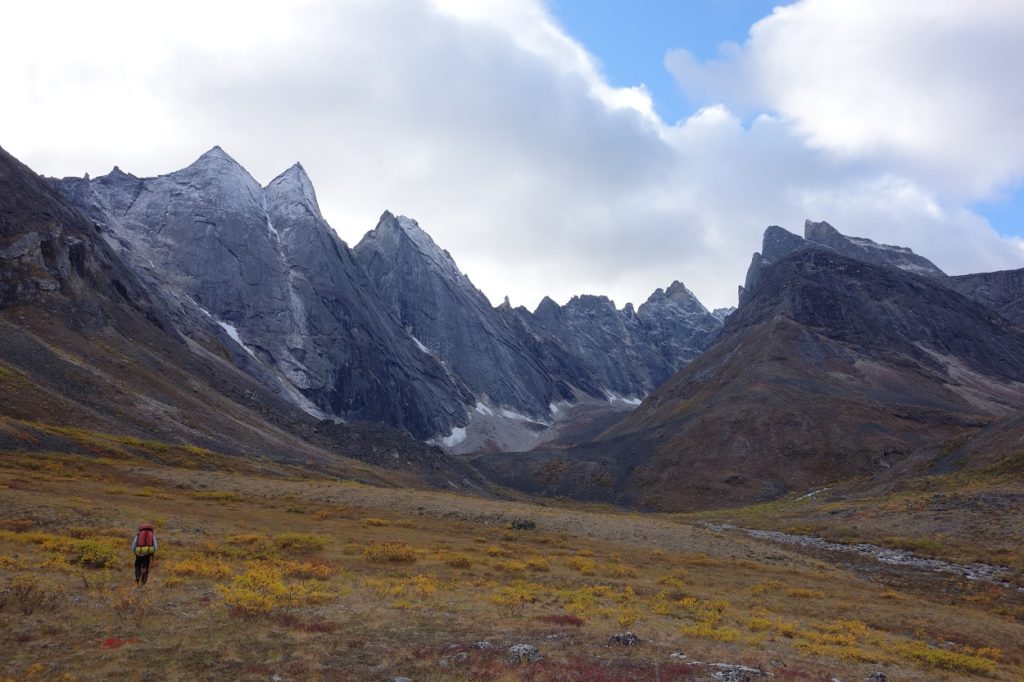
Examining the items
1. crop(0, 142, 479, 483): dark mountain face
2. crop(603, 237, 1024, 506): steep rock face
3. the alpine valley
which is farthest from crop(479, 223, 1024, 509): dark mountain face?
crop(0, 142, 479, 483): dark mountain face

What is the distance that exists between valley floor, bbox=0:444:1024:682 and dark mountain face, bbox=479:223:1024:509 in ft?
235

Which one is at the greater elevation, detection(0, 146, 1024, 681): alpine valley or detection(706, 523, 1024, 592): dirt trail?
detection(0, 146, 1024, 681): alpine valley

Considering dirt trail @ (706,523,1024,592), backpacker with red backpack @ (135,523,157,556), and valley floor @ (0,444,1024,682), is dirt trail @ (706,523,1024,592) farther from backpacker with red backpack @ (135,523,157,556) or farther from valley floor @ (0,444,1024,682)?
backpacker with red backpack @ (135,523,157,556)

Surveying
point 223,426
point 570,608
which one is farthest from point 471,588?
point 223,426

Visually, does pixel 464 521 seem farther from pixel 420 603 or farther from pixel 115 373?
pixel 115 373

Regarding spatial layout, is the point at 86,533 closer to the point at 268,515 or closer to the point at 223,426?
the point at 268,515

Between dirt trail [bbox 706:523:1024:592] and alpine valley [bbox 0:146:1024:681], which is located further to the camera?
dirt trail [bbox 706:523:1024:592]

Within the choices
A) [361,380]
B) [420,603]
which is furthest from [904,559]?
[361,380]

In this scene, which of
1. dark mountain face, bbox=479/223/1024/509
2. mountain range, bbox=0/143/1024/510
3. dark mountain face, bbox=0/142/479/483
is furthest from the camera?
dark mountain face, bbox=479/223/1024/509

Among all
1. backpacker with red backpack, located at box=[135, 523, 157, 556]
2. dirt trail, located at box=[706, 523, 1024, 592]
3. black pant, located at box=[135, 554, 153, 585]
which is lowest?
dirt trail, located at box=[706, 523, 1024, 592]

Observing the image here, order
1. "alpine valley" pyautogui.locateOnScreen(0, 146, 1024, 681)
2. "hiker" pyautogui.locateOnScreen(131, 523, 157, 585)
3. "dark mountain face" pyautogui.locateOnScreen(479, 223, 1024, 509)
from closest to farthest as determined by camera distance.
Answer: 1. "alpine valley" pyautogui.locateOnScreen(0, 146, 1024, 681)
2. "hiker" pyautogui.locateOnScreen(131, 523, 157, 585)
3. "dark mountain face" pyautogui.locateOnScreen(479, 223, 1024, 509)

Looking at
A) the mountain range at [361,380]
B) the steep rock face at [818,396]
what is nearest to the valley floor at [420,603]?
the mountain range at [361,380]

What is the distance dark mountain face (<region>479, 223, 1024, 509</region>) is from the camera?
116m

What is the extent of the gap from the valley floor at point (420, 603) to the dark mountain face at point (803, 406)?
71.6 meters
